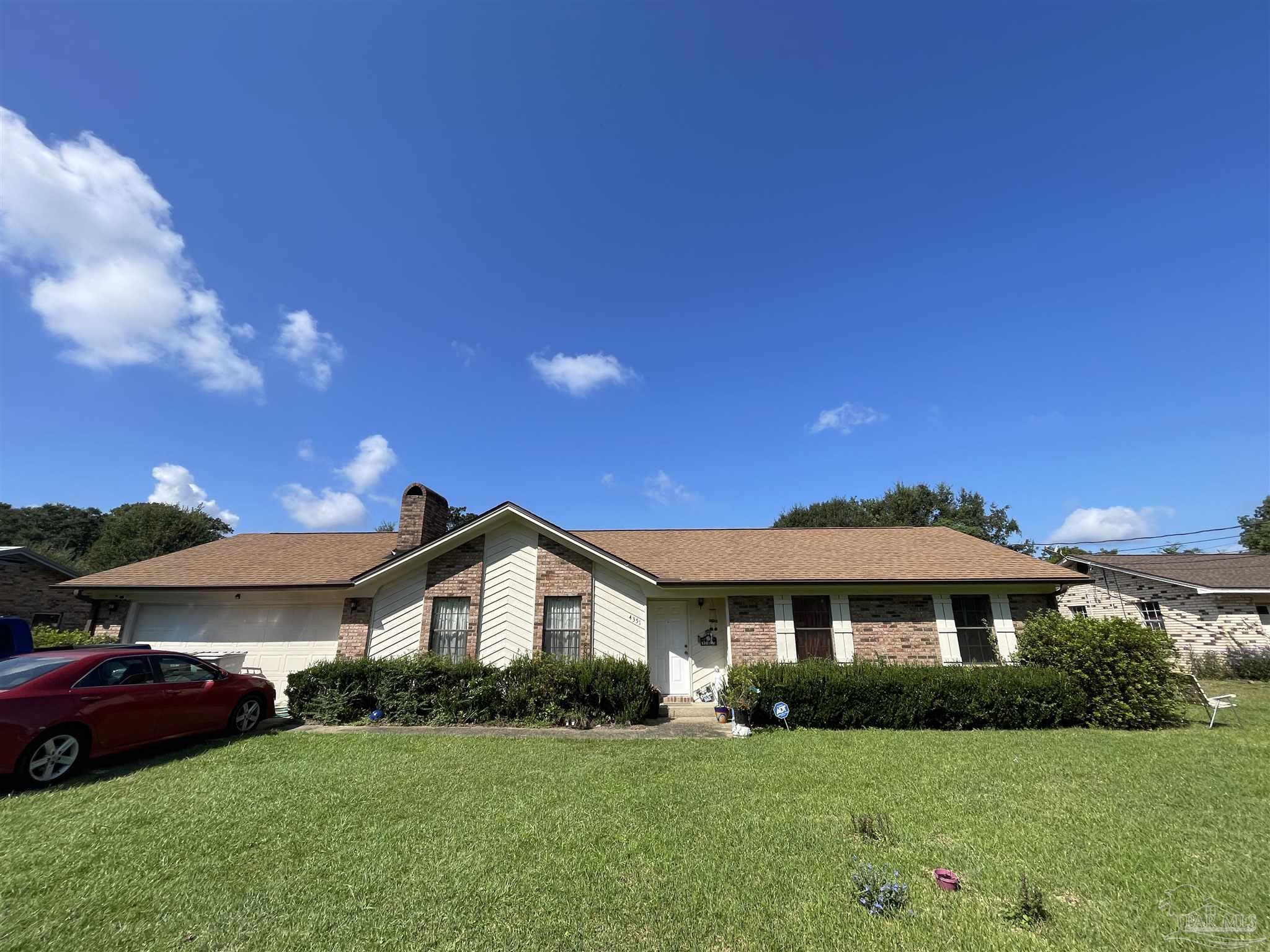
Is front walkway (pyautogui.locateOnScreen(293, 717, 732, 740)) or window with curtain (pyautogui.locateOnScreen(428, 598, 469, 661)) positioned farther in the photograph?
window with curtain (pyautogui.locateOnScreen(428, 598, 469, 661))

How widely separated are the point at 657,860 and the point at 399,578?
34.8 feet

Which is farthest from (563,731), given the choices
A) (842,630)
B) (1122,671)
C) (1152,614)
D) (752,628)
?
(1152,614)

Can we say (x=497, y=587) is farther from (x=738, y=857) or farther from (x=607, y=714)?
(x=738, y=857)

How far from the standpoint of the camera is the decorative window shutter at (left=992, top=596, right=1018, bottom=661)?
12508 millimetres

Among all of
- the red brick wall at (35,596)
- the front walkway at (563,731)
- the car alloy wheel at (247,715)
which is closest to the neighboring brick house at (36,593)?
the red brick wall at (35,596)

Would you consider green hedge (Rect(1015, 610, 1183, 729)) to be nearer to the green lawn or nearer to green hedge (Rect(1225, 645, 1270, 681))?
the green lawn

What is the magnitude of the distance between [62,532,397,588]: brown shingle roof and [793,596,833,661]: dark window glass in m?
11.1

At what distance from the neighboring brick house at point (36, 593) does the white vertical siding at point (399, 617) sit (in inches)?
471

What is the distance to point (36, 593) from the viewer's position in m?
17.8

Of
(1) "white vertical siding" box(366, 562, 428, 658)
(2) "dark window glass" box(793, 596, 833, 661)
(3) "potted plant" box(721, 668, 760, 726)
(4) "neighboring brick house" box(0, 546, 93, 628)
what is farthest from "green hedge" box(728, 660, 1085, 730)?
(4) "neighboring brick house" box(0, 546, 93, 628)

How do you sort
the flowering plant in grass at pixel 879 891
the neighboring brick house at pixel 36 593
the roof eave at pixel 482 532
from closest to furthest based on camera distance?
1. the flowering plant in grass at pixel 879 891
2. the roof eave at pixel 482 532
3. the neighboring brick house at pixel 36 593

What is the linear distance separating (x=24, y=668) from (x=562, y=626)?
339 inches

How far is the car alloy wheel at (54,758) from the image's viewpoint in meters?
6.27

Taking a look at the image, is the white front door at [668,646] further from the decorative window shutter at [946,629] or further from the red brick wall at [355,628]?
the red brick wall at [355,628]
